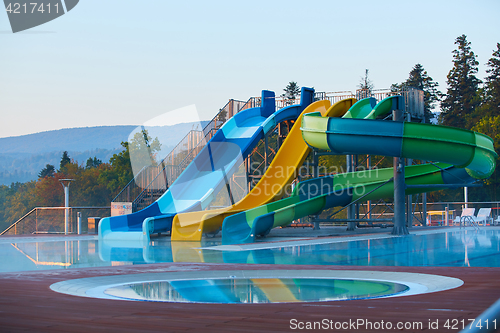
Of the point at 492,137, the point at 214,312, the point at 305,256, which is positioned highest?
the point at 492,137

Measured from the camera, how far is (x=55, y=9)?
5227mm

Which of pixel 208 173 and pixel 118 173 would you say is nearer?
pixel 208 173

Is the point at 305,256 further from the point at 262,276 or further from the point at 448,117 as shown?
the point at 448,117

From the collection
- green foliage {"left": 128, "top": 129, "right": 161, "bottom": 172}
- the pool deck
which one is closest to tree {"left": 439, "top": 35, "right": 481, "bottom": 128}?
green foliage {"left": 128, "top": 129, "right": 161, "bottom": 172}

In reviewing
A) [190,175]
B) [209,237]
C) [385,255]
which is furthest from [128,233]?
[385,255]

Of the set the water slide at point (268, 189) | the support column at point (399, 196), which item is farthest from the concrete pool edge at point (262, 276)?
the support column at point (399, 196)

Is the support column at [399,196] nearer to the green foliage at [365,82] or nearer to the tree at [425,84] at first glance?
the tree at [425,84]

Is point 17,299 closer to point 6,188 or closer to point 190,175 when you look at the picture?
point 190,175

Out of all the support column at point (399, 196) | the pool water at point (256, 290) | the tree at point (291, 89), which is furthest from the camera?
the tree at point (291, 89)

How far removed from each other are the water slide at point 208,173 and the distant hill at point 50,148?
463ft

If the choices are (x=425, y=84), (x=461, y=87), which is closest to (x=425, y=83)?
(x=425, y=84)

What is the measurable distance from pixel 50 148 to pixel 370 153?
577 feet

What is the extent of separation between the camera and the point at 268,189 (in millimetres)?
17531

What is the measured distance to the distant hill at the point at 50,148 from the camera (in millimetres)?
163250
